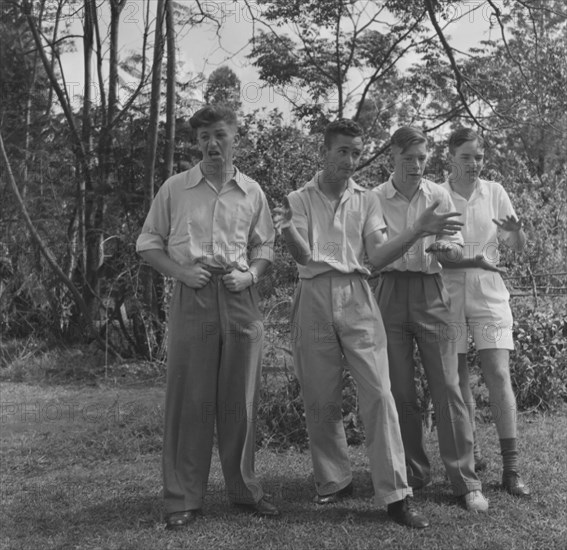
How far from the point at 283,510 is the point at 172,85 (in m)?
6.12

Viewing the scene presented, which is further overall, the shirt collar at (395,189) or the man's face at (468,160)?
the man's face at (468,160)

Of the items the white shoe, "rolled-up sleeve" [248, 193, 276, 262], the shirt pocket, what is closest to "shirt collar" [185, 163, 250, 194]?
"rolled-up sleeve" [248, 193, 276, 262]

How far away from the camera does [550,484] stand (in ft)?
14.0

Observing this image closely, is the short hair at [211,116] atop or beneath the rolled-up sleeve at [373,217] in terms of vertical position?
atop

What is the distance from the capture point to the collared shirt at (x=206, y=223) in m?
3.73

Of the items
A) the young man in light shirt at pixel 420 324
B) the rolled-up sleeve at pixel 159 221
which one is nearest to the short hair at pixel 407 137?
the young man in light shirt at pixel 420 324

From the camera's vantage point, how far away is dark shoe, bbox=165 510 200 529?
3.60 m

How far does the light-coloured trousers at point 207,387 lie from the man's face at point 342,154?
812 millimetres

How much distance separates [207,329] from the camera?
3674mm

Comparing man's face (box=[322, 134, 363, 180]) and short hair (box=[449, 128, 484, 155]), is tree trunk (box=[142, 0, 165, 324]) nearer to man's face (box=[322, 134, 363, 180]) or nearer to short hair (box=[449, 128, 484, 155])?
short hair (box=[449, 128, 484, 155])

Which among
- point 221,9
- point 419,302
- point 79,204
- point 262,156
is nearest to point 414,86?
point 262,156

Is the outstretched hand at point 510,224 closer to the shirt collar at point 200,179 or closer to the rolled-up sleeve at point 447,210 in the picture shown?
the rolled-up sleeve at point 447,210

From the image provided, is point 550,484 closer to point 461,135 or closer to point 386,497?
point 386,497

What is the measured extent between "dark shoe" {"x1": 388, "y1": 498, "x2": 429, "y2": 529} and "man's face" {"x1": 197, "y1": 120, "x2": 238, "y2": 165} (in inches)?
76.4
